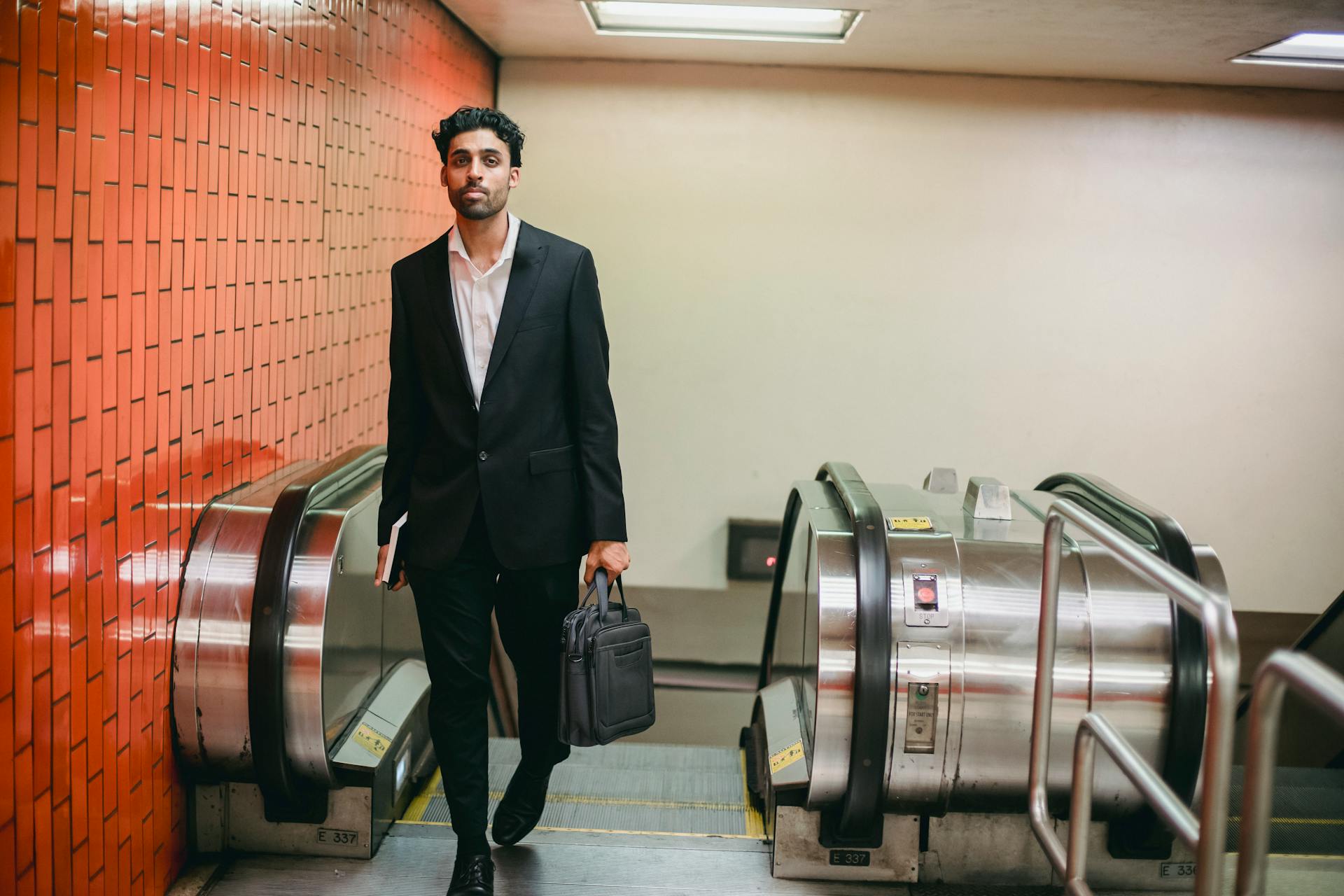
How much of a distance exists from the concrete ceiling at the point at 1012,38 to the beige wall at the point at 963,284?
24 cm

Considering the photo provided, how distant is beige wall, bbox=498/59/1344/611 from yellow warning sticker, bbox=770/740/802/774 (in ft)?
11.8

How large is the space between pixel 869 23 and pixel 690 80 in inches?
60.8

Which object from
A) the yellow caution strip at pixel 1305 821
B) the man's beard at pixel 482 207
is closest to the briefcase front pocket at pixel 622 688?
the man's beard at pixel 482 207

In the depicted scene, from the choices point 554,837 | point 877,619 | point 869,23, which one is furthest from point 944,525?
point 869,23

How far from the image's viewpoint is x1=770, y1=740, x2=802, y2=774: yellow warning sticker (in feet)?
9.62

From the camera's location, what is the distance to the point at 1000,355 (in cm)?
643

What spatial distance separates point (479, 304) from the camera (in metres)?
2.58

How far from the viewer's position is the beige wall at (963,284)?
625 cm

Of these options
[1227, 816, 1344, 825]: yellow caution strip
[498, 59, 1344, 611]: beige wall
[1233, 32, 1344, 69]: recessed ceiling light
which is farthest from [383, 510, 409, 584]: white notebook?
[1233, 32, 1344, 69]: recessed ceiling light

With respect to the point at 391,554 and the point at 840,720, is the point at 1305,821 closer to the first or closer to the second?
the point at 840,720

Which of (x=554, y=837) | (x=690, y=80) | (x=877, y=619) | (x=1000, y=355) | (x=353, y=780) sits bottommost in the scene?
(x=554, y=837)

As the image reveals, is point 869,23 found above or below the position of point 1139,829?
above

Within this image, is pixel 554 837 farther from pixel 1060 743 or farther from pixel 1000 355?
pixel 1000 355

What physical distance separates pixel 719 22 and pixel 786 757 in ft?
12.5
